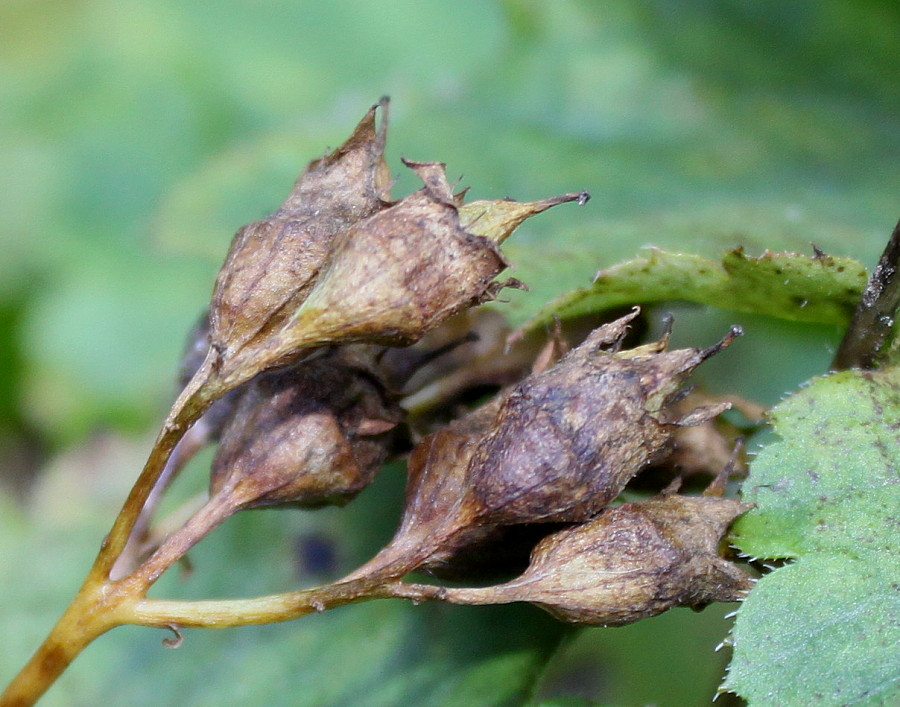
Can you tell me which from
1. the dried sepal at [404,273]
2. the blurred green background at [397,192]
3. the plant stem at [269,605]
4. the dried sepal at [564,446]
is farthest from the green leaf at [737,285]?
the plant stem at [269,605]

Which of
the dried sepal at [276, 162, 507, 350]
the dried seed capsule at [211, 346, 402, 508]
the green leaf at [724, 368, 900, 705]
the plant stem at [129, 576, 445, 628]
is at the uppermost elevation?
the dried sepal at [276, 162, 507, 350]

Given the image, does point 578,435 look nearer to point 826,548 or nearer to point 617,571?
point 617,571

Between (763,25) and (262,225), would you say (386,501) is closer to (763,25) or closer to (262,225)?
(262,225)

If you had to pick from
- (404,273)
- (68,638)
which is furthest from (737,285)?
(68,638)

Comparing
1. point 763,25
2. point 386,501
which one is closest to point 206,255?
point 386,501

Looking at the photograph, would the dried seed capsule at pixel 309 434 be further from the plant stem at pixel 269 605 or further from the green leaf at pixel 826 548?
the green leaf at pixel 826 548

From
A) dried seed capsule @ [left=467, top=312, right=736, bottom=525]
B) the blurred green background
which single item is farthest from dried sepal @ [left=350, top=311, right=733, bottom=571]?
the blurred green background

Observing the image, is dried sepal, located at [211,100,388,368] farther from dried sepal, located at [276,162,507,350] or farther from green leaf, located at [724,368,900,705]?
green leaf, located at [724,368,900,705]
